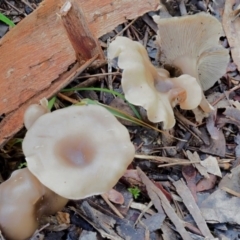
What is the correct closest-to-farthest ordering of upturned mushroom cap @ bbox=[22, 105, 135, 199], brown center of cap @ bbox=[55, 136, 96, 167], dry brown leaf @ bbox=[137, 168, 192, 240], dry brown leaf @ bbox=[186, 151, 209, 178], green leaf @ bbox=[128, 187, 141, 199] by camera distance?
1. upturned mushroom cap @ bbox=[22, 105, 135, 199]
2. brown center of cap @ bbox=[55, 136, 96, 167]
3. dry brown leaf @ bbox=[137, 168, 192, 240]
4. green leaf @ bbox=[128, 187, 141, 199]
5. dry brown leaf @ bbox=[186, 151, 209, 178]

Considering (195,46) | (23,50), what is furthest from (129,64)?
(23,50)

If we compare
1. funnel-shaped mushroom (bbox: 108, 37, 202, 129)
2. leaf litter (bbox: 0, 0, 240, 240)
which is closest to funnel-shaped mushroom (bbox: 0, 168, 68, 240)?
leaf litter (bbox: 0, 0, 240, 240)

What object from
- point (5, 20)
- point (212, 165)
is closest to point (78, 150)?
point (212, 165)

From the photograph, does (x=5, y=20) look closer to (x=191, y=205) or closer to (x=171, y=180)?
(x=171, y=180)

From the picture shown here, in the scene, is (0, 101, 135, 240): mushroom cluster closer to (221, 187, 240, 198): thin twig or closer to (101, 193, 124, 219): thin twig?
(101, 193, 124, 219): thin twig

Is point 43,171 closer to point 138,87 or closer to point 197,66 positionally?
point 138,87
